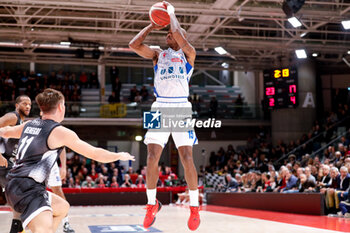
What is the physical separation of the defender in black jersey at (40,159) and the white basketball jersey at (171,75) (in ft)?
5.47

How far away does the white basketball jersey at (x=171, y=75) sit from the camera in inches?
205

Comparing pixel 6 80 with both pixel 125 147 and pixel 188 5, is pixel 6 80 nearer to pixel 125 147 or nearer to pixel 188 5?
pixel 125 147

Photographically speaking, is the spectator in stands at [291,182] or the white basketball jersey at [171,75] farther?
the spectator in stands at [291,182]

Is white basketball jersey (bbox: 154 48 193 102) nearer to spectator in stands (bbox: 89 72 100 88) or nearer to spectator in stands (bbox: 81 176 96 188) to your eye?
spectator in stands (bbox: 81 176 96 188)

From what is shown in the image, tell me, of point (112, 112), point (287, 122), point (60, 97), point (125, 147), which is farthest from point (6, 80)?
point (60, 97)

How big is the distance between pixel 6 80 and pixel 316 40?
15512mm

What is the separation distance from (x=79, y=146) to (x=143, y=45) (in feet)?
6.55

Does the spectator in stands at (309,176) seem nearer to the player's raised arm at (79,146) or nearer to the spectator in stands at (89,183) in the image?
the spectator in stands at (89,183)

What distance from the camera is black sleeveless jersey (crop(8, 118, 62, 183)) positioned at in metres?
3.67

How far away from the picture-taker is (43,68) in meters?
32.5

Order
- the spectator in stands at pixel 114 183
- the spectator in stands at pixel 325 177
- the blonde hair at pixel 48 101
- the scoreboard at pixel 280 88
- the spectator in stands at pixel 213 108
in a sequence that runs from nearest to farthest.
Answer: the blonde hair at pixel 48 101, the spectator in stands at pixel 325 177, the spectator in stands at pixel 114 183, the scoreboard at pixel 280 88, the spectator in stands at pixel 213 108

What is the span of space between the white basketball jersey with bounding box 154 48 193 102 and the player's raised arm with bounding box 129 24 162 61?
10 centimetres

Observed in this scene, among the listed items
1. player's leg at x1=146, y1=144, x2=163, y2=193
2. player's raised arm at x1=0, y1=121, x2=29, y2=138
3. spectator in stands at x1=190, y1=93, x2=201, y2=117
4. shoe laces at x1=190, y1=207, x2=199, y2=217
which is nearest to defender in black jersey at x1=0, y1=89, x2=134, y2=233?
player's raised arm at x1=0, y1=121, x2=29, y2=138

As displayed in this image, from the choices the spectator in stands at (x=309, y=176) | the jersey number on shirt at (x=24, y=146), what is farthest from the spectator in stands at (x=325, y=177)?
the jersey number on shirt at (x=24, y=146)
